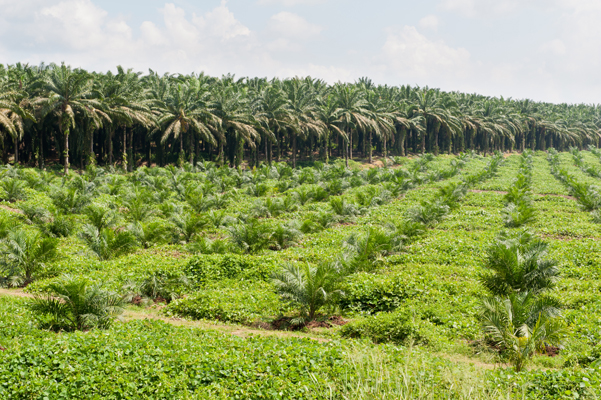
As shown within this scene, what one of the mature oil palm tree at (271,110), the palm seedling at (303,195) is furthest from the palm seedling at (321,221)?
the mature oil palm tree at (271,110)

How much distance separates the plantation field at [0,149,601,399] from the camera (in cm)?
709

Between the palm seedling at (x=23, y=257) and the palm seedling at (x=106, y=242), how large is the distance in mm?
1734

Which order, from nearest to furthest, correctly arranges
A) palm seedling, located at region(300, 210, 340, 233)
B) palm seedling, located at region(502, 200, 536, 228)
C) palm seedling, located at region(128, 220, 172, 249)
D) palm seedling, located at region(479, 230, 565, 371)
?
1. palm seedling, located at region(479, 230, 565, 371)
2. palm seedling, located at region(128, 220, 172, 249)
3. palm seedling, located at region(502, 200, 536, 228)
4. palm seedling, located at region(300, 210, 340, 233)

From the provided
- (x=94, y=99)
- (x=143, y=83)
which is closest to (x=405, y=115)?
(x=143, y=83)

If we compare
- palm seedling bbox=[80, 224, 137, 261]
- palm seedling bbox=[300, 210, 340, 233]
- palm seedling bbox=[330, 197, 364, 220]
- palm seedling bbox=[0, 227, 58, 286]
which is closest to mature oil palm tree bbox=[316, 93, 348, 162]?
palm seedling bbox=[330, 197, 364, 220]

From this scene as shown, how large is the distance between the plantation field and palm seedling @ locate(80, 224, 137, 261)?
51 millimetres

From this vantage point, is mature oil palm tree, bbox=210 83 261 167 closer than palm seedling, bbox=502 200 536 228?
No

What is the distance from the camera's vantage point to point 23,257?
13.5 m

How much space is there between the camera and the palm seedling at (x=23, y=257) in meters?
13.4

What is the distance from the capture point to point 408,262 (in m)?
15.7

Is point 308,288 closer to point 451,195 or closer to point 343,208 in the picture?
point 343,208

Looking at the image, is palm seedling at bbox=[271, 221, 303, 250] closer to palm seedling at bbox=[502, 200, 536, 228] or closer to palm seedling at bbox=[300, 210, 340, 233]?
palm seedling at bbox=[300, 210, 340, 233]

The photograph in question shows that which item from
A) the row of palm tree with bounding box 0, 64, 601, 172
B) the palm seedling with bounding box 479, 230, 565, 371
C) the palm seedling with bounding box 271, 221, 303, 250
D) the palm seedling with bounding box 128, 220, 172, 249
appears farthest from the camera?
the row of palm tree with bounding box 0, 64, 601, 172

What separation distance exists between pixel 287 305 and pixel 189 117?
111 ft
